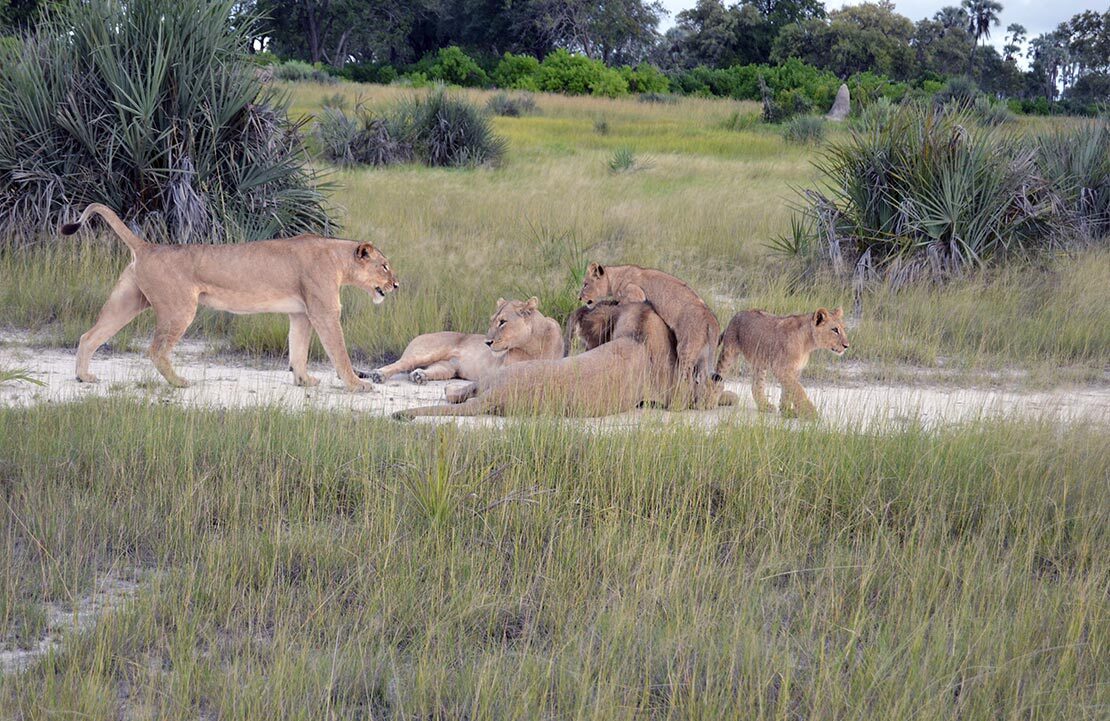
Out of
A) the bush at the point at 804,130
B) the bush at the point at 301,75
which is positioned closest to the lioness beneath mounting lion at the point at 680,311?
the bush at the point at 804,130

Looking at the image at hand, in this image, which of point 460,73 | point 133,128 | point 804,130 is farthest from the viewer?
point 460,73

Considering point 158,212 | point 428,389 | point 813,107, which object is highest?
point 813,107

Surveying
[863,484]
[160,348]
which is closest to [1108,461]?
[863,484]

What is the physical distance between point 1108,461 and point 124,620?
15.0ft

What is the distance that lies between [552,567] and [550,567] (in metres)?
0.02

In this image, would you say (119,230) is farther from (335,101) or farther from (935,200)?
(335,101)

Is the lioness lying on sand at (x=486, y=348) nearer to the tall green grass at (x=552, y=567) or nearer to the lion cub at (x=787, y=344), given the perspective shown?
the lion cub at (x=787, y=344)

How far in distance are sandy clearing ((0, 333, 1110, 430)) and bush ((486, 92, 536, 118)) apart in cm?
2704

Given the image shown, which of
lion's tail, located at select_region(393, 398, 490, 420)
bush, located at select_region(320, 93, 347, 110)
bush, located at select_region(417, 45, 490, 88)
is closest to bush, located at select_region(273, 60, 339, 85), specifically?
bush, located at select_region(417, 45, 490, 88)

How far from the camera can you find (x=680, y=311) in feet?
26.0

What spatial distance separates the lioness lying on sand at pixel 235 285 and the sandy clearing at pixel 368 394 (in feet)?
0.85

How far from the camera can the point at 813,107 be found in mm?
36469

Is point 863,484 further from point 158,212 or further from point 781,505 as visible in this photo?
point 158,212

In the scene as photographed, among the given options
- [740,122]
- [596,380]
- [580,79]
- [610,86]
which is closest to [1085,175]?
[596,380]
